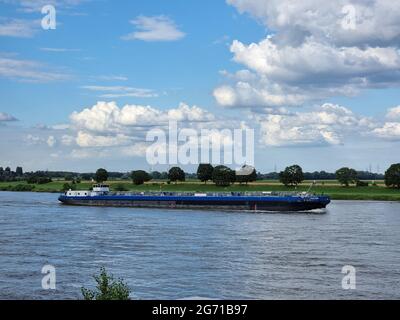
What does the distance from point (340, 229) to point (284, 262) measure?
25.5m

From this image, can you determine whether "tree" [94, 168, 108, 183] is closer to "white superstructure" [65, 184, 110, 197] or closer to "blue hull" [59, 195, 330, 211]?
"white superstructure" [65, 184, 110, 197]

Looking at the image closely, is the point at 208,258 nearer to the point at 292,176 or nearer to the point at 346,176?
the point at 292,176

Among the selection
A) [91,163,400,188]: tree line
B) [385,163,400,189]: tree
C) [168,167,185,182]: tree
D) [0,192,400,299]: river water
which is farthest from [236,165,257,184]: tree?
[0,192,400,299]: river water

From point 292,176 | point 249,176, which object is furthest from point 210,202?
point 249,176

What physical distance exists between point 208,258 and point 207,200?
6719 cm

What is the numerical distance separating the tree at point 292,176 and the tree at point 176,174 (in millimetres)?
34240

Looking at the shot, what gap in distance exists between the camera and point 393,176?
149 metres

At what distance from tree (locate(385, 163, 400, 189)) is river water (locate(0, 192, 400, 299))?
80348mm

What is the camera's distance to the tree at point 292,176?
6275 inches

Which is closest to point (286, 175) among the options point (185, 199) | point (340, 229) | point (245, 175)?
point (245, 175)

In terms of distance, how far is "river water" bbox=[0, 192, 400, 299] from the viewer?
31719mm
